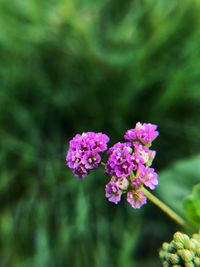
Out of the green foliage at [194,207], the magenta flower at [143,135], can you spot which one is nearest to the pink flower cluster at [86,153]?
the magenta flower at [143,135]

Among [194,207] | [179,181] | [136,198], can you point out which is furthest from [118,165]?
[179,181]

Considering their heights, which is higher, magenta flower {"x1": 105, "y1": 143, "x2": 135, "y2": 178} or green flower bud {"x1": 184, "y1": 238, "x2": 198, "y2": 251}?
magenta flower {"x1": 105, "y1": 143, "x2": 135, "y2": 178}

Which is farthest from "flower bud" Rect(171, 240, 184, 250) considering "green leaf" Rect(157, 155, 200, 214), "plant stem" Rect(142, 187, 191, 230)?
"green leaf" Rect(157, 155, 200, 214)

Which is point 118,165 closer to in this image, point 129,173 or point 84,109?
point 129,173

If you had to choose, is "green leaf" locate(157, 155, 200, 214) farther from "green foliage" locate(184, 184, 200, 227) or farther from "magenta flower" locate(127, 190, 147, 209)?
"magenta flower" locate(127, 190, 147, 209)

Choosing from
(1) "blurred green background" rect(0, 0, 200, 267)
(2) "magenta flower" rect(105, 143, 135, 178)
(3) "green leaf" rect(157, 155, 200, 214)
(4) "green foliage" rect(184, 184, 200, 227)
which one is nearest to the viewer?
(2) "magenta flower" rect(105, 143, 135, 178)

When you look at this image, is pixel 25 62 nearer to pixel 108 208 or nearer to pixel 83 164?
pixel 108 208

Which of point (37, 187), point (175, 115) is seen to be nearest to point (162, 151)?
point (175, 115)

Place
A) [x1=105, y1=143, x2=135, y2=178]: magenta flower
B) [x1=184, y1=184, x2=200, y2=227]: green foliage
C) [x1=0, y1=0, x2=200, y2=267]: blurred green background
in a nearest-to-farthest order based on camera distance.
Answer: [x1=105, y1=143, x2=135, y2=178]: magenta flower → [x1=184, y1=184, x2=200, y2=227]: green foliage → [x1=0, y1=0, x2=200, y2=267]: blurred green background
